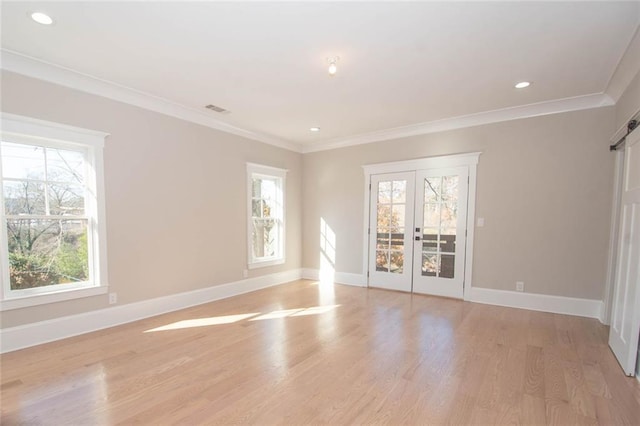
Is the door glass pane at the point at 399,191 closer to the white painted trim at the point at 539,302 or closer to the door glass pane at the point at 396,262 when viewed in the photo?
the door glass pane at the point at 396,262

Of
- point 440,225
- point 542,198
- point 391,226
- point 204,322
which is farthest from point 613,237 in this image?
point 204,322

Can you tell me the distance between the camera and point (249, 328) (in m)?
3.31

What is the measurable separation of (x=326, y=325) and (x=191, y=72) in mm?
3123

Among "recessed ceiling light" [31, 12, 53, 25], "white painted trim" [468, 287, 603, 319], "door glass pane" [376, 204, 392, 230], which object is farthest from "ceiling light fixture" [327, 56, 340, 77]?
"white painted trim" [468, 287, 603, 319]

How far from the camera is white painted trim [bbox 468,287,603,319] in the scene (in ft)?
12.1

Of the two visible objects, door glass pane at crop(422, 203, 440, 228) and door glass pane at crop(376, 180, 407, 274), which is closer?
door glass pane at crop(422, 203, 440, 228)

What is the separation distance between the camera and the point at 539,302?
3.93 m

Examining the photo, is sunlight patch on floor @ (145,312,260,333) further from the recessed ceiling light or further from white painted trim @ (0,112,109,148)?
the recessed ceiling light

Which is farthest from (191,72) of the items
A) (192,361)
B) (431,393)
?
(431,393)

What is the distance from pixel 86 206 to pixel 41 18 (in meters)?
1.82

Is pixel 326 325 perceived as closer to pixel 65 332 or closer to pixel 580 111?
pixel 65 332

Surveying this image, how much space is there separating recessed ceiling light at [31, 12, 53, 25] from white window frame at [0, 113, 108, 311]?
1.03 m

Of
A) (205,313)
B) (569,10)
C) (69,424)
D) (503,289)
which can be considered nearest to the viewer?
(69,424)

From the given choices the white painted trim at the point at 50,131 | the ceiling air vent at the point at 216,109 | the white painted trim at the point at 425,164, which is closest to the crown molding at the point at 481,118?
the white painted trim at the point at 425,164
